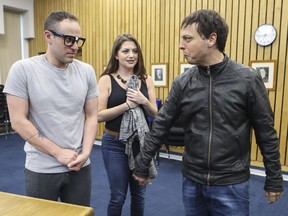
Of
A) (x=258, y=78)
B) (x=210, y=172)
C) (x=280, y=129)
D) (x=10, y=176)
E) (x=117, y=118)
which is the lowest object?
(x=10, y=176)

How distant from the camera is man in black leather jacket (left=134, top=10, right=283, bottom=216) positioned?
140 centimetres

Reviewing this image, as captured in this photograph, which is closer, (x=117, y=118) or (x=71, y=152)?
(x=71, y=152)

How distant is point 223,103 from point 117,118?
92 cm

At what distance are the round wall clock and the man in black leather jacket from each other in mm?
3612

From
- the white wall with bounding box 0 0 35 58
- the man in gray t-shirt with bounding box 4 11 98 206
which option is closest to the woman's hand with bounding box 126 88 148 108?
the man in gray t-shirt with bounding box 4 11 98 206

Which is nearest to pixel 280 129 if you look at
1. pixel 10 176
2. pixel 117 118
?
pixel 117 118

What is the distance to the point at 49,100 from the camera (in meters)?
1.52

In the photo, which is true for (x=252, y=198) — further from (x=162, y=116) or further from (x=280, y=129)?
(x=162, y=116)

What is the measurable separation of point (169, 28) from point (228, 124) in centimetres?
459

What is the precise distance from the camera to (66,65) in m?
1.65

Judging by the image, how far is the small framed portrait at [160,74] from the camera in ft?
19.0

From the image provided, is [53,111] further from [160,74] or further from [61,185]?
[160,74]

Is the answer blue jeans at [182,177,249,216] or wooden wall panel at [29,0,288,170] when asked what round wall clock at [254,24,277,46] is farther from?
blue jeans at [182,177,249,216]

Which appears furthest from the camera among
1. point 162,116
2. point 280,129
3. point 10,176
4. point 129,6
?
point 129,6
